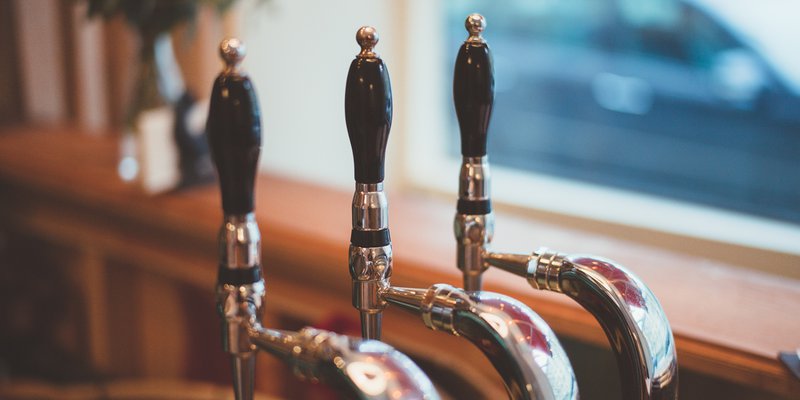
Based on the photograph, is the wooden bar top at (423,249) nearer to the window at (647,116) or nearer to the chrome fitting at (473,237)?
the chrome fitting at (473,237)

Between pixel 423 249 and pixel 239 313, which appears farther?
pixel 423 249

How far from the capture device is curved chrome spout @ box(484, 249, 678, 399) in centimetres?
50

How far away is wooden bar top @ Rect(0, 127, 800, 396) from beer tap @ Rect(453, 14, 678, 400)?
249 mm

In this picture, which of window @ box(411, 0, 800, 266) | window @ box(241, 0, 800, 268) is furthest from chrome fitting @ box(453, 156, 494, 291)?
window @ box(241, 0, 800, 268)

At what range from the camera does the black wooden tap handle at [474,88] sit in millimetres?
562

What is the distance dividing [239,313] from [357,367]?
0.14 meters

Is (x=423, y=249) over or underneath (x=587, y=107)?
underneath

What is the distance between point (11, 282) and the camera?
5.02 feet

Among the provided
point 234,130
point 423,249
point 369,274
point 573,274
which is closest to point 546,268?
point 573,274

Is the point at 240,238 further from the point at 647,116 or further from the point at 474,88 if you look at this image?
the point at 647,116

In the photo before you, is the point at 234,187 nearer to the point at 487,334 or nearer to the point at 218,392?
the point at 487,334

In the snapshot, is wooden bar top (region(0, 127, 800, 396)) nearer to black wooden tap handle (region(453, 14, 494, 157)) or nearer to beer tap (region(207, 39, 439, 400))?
black wooden tap handle (region(453, 14, 494, 157))

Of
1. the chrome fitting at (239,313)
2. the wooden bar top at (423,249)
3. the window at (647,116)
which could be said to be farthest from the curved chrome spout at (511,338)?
the window at (647,116)

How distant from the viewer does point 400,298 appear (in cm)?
49
